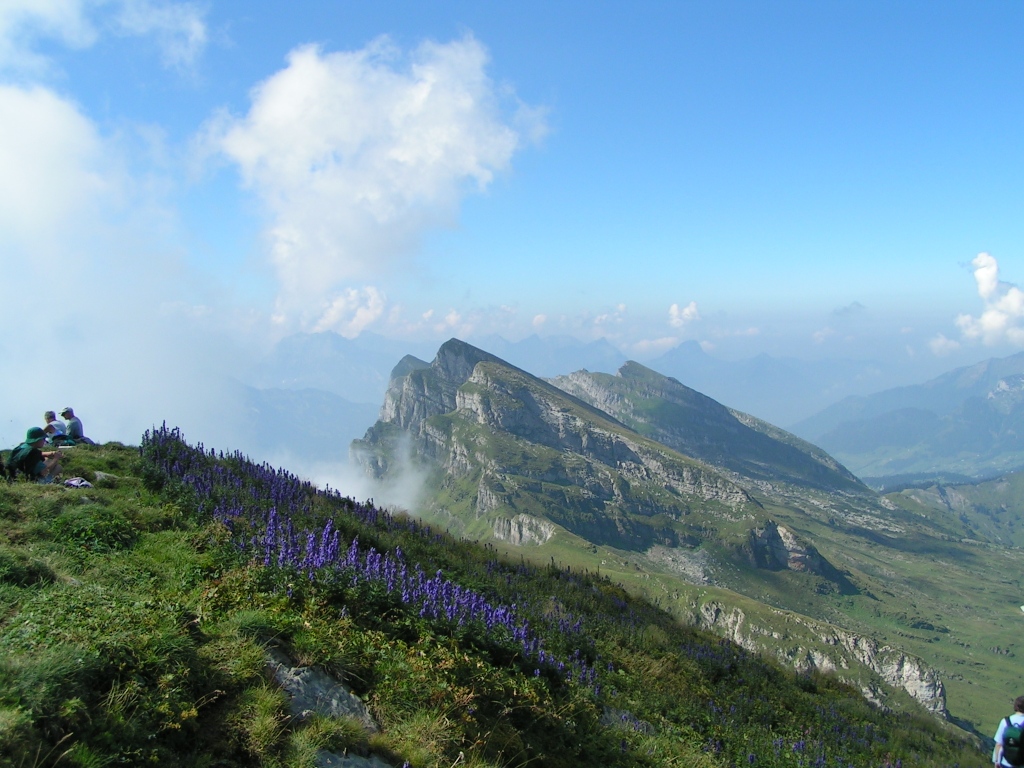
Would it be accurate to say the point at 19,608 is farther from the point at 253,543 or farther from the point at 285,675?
the point at 253,543

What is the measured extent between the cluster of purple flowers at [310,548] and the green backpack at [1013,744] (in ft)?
28.3

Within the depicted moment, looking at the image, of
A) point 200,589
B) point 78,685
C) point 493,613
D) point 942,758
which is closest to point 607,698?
point 493,613

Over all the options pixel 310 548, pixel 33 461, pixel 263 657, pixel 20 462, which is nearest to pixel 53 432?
pixel 33 461

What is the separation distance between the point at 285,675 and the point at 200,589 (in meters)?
2.76

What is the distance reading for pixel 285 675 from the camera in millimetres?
7672

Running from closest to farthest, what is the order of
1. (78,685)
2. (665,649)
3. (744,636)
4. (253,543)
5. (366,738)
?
(78,685)
(366,738)
(253,543)
(665,649)
(744,636)

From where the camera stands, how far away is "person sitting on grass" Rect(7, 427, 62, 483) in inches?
575

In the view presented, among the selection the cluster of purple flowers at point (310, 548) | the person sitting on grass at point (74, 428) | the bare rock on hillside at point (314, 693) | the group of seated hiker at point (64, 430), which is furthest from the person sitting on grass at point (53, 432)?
the bare rock on hillside at point (314, 693)

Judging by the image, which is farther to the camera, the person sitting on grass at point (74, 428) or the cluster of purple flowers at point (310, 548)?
the person sitting on grass at point (74, 428)

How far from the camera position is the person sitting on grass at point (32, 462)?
1462 cm

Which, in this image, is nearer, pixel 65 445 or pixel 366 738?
pixel 366 738

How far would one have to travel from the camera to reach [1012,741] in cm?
1208

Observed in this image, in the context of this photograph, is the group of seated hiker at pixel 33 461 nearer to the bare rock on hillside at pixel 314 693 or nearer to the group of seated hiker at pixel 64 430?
the group of seated hiker at pixel 64 430

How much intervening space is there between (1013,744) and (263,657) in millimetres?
15107
